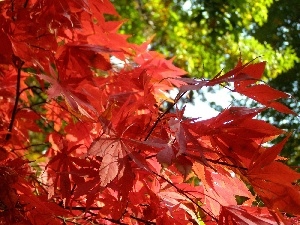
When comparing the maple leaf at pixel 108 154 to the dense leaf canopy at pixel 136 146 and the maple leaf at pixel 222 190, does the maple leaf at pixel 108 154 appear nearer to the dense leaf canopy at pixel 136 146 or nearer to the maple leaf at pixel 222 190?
the dense leaf canopy at pixel 136 146

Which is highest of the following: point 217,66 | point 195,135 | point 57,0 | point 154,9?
point 57,0

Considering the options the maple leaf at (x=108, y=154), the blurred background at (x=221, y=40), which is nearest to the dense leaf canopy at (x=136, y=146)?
the maple leaf at (x=108, y=154)

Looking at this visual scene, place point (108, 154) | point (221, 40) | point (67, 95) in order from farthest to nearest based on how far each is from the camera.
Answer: point (221, 40) < point (67, 95) < point (108, 154)

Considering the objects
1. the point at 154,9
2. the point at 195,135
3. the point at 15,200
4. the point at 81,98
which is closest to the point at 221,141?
the point at 195,135

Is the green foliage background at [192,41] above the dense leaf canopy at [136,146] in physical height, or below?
below

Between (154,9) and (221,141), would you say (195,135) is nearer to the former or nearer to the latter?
(221,141)

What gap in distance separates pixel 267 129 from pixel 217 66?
10.1ft

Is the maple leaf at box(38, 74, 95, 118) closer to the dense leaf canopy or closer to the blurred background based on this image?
the dense leaf canopy

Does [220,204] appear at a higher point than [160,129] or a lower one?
lower

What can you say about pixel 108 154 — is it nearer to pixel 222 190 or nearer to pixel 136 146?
pixel 136 146

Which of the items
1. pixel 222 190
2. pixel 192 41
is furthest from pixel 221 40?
pixel 222 190

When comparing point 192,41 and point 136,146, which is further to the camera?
point 192,41

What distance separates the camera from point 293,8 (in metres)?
3.54

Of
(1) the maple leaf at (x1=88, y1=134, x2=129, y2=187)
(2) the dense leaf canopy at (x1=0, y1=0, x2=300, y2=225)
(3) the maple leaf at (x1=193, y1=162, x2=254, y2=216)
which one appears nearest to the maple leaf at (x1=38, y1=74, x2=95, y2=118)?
(2) the dense leaf canopy at (x1=0, y1=0, x2=300, y2=225)
